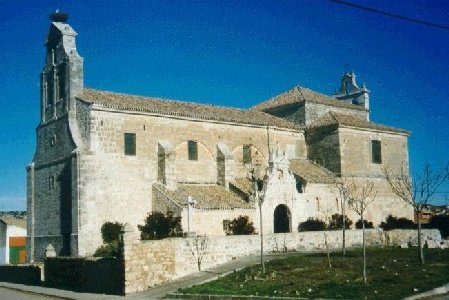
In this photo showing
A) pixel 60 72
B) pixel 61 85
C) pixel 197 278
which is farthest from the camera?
pixel 60 72

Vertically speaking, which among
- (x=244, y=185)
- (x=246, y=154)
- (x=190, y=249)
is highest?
(x=246, y=154)

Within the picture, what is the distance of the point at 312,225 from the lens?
3634cm

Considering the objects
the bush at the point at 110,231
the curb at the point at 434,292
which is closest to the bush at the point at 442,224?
the bush at the point at 110,231

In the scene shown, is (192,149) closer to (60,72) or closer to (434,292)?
(60,72)

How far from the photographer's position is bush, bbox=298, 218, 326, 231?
3616 cm

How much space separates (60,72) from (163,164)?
10063 mm

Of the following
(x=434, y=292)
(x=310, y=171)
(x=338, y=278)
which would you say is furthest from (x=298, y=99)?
(x=434, y=292)

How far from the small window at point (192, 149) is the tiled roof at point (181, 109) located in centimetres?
201

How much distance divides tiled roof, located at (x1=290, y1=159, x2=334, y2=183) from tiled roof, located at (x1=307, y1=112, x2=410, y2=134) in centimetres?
366

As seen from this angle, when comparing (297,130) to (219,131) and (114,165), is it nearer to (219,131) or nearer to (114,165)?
(219,131)

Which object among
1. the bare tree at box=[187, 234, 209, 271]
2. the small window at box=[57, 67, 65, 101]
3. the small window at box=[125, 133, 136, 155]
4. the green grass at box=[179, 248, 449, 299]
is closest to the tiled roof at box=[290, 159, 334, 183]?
the small window at box=[125, 133, 136, 155]

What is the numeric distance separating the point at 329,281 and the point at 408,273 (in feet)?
10.8

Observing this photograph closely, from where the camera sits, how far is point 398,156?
47562 millimetres

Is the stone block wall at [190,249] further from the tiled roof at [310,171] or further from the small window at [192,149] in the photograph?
the small window at [192,149]
